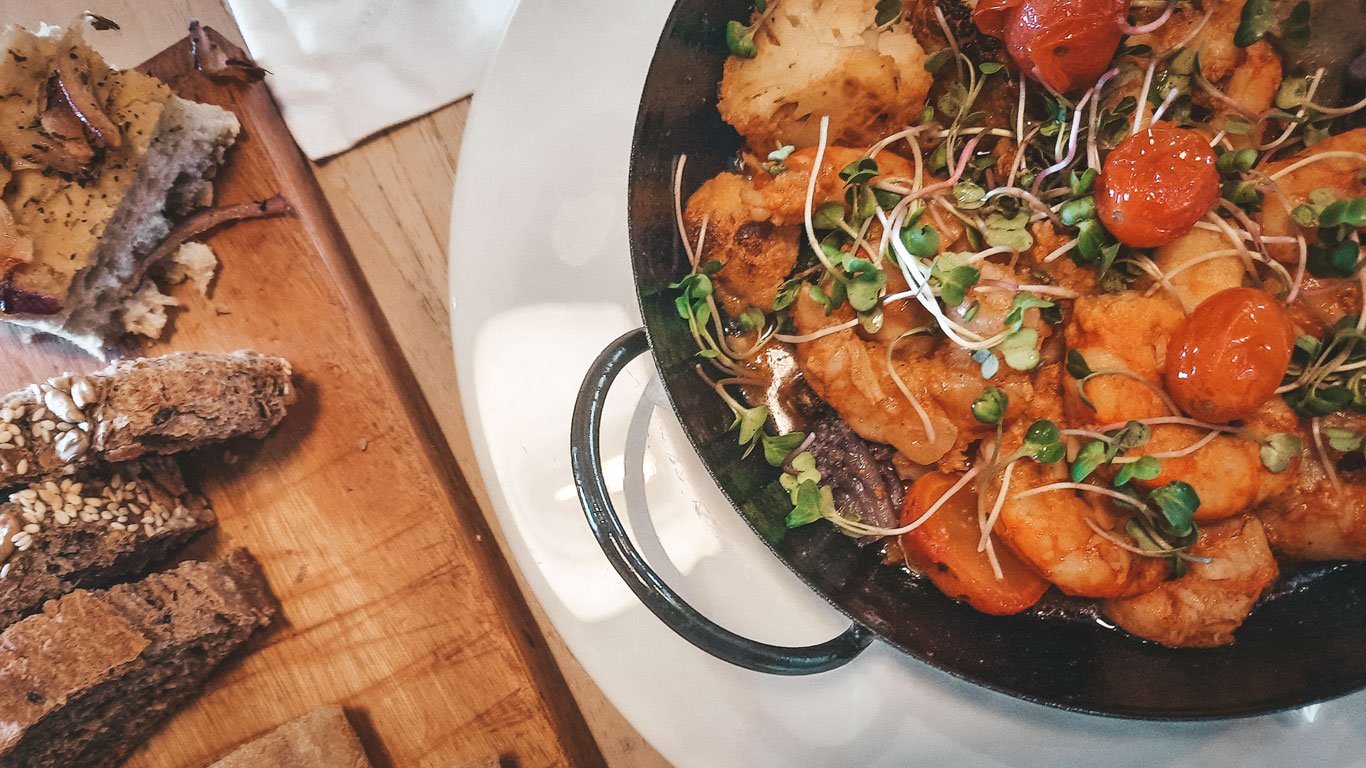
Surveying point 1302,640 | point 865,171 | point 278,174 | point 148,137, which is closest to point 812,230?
point 865,171

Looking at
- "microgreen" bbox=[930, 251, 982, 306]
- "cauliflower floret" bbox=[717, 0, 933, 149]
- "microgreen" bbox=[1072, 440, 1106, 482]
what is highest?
"cauliflower floret" bbox=[717, 0, 933, 149]

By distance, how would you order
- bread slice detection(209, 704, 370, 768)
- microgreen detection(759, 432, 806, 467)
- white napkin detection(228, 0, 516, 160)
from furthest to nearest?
1. white napkin detection(228, 0, 516, 160)
2. bread slice detection(209, 704, 370, 768)
3. microgreen detection(759, 432, 806, 467)

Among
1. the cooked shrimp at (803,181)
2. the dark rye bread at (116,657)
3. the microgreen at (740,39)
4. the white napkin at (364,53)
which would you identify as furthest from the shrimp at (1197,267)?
the dark rye bread at (116,657)

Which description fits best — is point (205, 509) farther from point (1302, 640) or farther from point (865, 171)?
point (1302, 640)

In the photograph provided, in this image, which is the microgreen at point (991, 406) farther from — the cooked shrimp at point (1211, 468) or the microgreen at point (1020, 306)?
the cooked shrimp at point (1211, 468)

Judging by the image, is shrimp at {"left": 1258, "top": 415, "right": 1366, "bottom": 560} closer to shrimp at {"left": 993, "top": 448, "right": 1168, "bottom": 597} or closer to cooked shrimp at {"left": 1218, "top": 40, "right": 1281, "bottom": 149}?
shrimp at {"left": 993, "top": 448, "right": 1168, "bottom": 597}

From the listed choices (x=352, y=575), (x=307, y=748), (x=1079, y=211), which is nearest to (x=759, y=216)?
(x=1079, y=211)

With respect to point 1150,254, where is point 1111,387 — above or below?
below

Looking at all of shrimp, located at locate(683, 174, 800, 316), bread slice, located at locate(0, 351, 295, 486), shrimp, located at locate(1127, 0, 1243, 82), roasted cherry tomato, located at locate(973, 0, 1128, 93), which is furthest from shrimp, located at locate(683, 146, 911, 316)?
bread slice, located at locate(0, 351, 295, 486)
